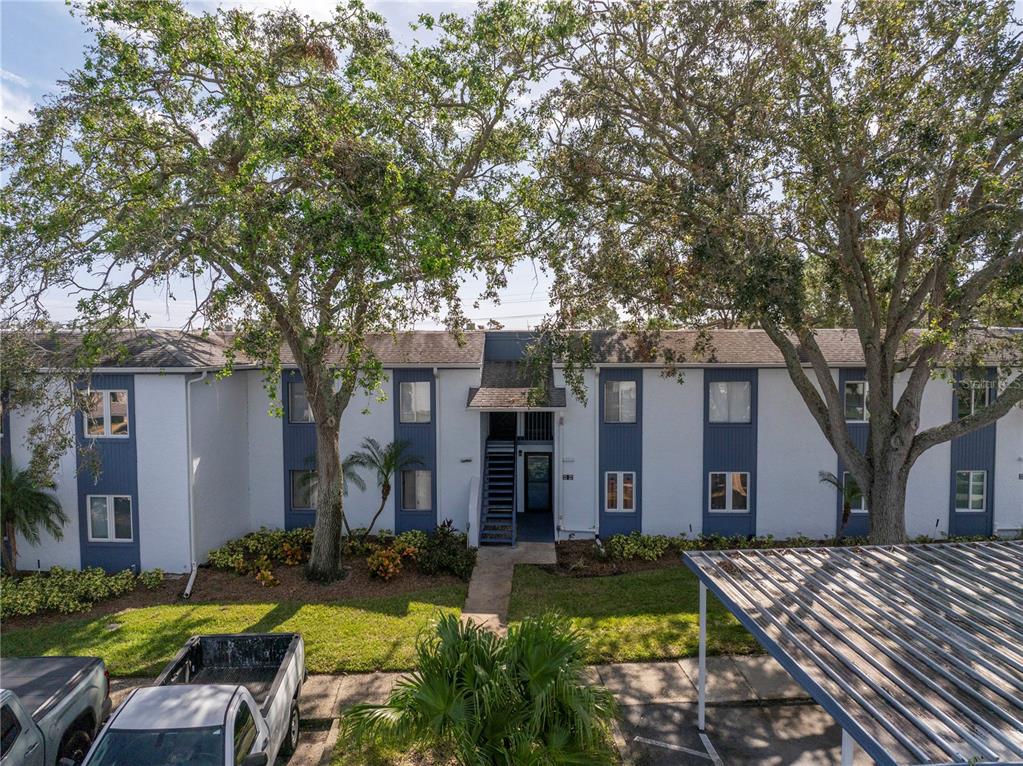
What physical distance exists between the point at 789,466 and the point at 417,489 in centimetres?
1154

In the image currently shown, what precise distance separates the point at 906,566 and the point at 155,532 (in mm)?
16740

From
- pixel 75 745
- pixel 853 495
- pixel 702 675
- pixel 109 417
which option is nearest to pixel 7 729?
pixel 75 745

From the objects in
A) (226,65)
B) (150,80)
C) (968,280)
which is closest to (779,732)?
(968,280)

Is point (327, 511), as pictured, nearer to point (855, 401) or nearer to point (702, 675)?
point (702, 675)

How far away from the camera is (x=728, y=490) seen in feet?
58.2

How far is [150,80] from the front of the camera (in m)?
11.1

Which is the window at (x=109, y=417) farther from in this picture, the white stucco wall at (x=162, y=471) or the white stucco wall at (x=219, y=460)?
the white stucco wall at (x=219, y=460)

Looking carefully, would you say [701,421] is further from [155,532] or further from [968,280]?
[155,532]

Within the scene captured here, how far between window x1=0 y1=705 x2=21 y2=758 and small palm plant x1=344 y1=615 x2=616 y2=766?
3.82 metres

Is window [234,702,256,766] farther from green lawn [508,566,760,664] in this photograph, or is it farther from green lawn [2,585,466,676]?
green lawn [508,566,760,664]

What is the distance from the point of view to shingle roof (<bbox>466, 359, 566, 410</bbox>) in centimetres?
1677

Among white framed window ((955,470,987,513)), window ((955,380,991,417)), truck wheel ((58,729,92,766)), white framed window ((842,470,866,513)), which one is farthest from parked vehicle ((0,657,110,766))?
white framed window ((955,470,987,513))

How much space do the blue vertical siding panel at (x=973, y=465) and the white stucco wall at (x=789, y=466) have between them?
352cm

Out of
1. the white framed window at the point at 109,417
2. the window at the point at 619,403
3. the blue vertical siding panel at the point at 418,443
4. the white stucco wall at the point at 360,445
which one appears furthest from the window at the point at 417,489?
the white framed window at the point at 109,417
